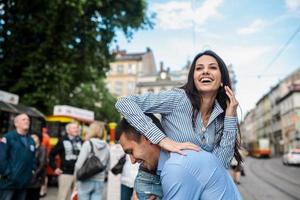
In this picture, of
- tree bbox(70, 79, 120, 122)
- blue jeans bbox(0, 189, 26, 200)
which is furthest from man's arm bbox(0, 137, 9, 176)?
tree bbox(70, 79, 120, 122)

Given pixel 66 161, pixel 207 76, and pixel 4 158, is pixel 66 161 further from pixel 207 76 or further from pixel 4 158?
pixel 207 76

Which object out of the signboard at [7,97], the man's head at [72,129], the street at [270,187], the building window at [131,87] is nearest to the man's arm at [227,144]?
the man's head at [72,129]

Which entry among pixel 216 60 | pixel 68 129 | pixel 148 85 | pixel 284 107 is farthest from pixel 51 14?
pixel 284 107

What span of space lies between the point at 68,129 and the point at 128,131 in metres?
5.20

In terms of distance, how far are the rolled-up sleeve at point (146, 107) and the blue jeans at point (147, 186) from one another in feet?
1.54

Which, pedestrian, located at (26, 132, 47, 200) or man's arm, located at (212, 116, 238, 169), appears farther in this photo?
pedestrian, located at (26, 132, 47, 200)

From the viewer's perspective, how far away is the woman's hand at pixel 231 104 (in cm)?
219

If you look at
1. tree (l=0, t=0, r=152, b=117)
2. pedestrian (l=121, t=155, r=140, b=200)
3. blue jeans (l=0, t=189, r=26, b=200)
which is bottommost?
blue jeans (l=0, t=189, r=26, b=200)

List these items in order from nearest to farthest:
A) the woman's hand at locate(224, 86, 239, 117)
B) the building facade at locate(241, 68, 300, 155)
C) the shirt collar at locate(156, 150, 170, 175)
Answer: the shirt collar at locate(156, 150, 170, 175), the woman's hand at locate(224, 86, 239, 117), the building facade at locate(241, 68, 300, 155)

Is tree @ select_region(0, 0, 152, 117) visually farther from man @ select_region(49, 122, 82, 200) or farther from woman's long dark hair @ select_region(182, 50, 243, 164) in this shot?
woman's long dark hair @ select_region(182, 50, 243, 164)

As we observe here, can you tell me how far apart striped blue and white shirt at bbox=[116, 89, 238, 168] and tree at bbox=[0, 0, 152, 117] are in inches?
575

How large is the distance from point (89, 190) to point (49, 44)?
12862 mm

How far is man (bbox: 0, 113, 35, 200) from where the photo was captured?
17.2 feet

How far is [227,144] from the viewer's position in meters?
2.10
